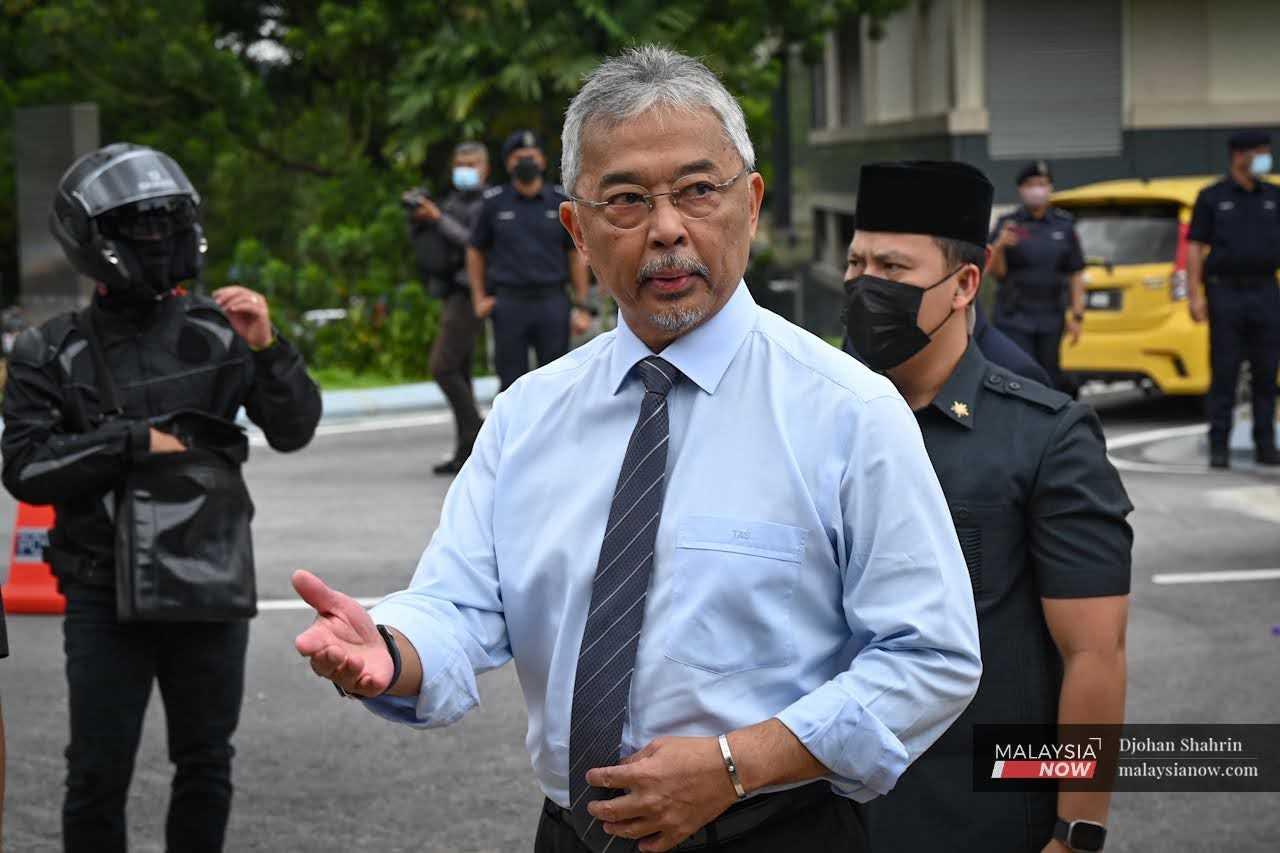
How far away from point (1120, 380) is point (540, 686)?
1222 cm

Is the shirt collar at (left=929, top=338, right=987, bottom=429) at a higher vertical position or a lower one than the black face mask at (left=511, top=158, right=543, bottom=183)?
lower

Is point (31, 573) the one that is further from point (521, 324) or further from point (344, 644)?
point (344, 644)

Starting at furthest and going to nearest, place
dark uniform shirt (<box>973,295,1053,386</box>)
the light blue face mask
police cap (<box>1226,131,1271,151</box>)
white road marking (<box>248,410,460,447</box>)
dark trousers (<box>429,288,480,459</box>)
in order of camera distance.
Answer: white road marking (<box>248,410,460,447</box>), the light blue face mask, dark trousers (<box>429,288,480,459</box>), police cap (<box>1226,131,1271,151</box>), dark uniform shirt (<box>973,295,1053,386</box>)

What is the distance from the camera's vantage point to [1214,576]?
9.25 metres

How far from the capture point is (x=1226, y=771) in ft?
21.7

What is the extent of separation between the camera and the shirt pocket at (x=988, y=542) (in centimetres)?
338

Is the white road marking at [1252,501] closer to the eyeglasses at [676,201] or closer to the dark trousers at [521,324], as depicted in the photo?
the dark trousers at [521,324]

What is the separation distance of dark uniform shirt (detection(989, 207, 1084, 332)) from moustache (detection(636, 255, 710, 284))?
1053 centimetres

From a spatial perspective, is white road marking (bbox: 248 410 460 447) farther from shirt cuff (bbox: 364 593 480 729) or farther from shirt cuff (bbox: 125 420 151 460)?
shirt cuff (bbox: 364 593 480 729)

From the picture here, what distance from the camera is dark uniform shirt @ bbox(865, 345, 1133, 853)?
3355 millimetres

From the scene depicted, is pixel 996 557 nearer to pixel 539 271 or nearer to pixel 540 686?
pixel 540 686

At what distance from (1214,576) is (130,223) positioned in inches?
239

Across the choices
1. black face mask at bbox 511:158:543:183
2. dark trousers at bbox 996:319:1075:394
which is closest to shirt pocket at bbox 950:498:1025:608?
black face mask at bbox 511:158:543:183

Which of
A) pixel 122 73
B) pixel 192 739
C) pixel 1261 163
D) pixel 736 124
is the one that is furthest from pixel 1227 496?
pixel 122 73
